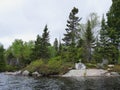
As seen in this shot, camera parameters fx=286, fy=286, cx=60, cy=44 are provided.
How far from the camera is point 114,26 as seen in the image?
234 feet

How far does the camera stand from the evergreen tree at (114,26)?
6976 cm

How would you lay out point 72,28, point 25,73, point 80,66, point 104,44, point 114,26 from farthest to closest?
point 72,28
point 114,26
point 104,44
point 25,73
point 80,66

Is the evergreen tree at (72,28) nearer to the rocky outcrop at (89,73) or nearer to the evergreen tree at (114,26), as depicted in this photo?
the evergreen tree at (114,26)

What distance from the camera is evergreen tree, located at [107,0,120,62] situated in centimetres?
6976

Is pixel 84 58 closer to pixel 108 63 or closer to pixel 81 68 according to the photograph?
pixel 108 63

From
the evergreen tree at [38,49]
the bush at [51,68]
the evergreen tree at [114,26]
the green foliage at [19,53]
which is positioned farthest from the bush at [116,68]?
the green foliage at [19,53]

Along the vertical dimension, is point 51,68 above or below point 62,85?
above

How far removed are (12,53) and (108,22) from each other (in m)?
61.9

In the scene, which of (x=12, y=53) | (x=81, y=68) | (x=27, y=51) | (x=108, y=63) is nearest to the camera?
(x=81, y=68)

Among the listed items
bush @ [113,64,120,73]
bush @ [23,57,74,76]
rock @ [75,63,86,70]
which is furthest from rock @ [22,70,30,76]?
bush @ [113,64,120,73]

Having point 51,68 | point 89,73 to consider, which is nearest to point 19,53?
point 51,68

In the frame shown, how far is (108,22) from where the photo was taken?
237 ft

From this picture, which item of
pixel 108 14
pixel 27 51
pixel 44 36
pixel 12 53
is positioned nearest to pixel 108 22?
pixel 108 14

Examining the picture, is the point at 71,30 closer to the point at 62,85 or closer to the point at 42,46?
the point at 42,46
